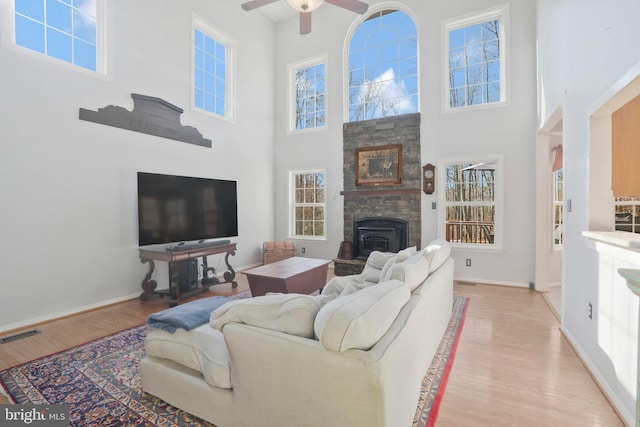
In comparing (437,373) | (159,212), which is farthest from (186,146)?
(437,373)

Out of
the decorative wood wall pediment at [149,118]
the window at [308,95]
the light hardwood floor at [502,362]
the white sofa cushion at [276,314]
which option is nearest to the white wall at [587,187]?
the light hardwood floor at [502,362]

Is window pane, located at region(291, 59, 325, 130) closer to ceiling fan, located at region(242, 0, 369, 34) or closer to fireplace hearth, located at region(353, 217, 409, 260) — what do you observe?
fireplace hearth, located at region(353, 217, 409, 260)

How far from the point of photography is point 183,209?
4188 millimetres

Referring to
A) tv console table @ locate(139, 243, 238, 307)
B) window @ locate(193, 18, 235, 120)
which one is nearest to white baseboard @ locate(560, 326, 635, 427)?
tv console table @ locate(139, 243, 238, 307)

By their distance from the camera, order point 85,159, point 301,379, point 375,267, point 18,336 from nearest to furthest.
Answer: point 301,379
point 18,336
point 85,159
point 375,267

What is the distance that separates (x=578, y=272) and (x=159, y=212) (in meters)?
4.47

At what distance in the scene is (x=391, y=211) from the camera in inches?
219

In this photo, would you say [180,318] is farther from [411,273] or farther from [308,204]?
[308,204]

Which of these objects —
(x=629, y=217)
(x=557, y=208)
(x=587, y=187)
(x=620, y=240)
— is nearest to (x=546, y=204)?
(x=557, y=208)

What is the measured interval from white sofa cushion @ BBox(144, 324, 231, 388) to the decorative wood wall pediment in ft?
10.0

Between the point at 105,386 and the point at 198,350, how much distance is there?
3.07 feet

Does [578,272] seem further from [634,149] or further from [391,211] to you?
[391,211]

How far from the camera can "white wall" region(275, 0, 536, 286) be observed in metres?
4.68

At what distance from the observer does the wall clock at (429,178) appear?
521cm
